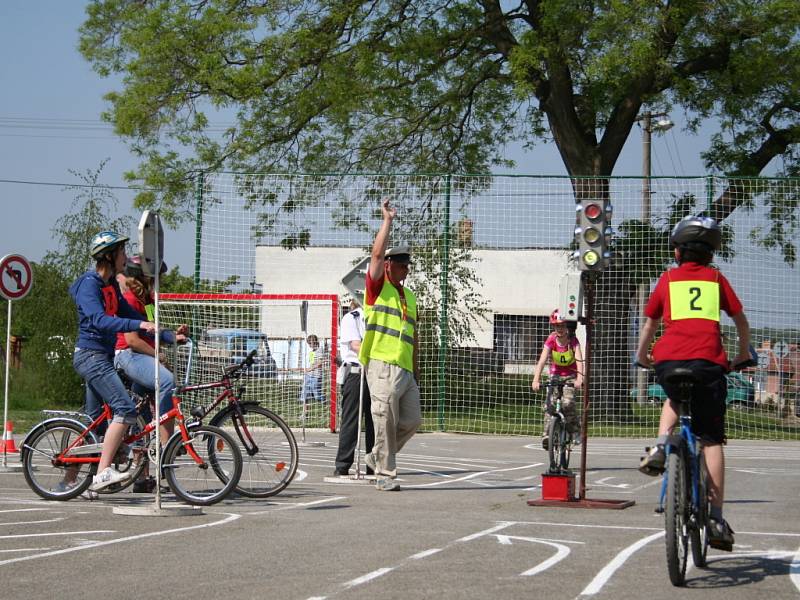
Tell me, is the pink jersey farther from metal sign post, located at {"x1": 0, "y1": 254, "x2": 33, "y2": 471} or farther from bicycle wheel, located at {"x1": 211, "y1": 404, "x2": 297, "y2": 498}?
metal sign post, located at {"x1": 0, "y1": 254, "x2": 33, "y2": 471}

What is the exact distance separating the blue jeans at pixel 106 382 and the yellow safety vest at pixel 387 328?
227 cm

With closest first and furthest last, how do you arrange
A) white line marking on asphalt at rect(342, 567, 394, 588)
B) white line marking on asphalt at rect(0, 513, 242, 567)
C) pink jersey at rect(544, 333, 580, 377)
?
white line marking on asphalt at rect(342, 567, 394, 588) < white line marking on asphalt at rect(0, 513, 242, 567) < pink jersey at rect(544, 333, 580, 377)

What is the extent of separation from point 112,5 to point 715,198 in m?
15.5

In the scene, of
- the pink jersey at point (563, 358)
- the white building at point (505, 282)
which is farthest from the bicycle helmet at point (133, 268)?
the white building at point (505, 282)

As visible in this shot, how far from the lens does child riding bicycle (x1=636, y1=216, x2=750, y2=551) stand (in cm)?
707

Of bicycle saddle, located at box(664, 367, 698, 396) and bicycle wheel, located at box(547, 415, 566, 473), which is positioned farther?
bicycle wheel, located at box(547, 415, 566, 473)

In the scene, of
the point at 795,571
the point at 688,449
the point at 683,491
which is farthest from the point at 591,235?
the point at 683,491

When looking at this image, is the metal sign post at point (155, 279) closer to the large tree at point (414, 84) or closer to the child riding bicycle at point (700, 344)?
the child riding bicycle at point (700, 344)

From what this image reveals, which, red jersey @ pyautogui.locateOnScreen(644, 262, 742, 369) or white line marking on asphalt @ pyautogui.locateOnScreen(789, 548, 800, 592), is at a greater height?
red jersey @ pyautogui.locateOnScreen(644, 262, 742, 369)

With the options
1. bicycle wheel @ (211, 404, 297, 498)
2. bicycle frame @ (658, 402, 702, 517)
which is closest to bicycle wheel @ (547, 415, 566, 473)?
bicycle wheel @ (211, 404, 297, 498)

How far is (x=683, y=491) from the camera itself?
6.70 m

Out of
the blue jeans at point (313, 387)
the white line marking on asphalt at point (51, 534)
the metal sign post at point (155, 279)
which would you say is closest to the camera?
the white line marking on asphalt at point (51, 534)

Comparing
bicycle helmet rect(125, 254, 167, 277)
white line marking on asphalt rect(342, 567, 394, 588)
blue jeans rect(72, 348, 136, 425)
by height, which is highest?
bicycle helmet rect(125, 254, 167, 277)

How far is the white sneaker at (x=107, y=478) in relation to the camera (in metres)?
10.2
